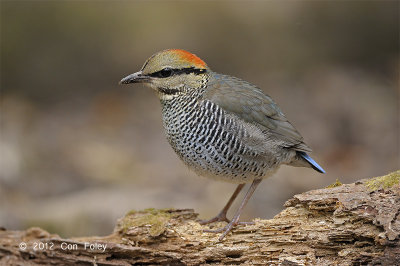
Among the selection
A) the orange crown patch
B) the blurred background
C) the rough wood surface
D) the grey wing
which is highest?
the blurred background

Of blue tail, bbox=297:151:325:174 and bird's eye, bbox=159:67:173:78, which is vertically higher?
bird's eye, bbox=159:67:173:78

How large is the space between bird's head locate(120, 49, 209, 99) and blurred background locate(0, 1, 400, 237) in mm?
3924

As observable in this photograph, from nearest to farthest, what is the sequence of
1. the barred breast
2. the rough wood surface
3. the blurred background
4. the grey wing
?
the rough wood surface, the barred breast, the grey wing, the blurred background

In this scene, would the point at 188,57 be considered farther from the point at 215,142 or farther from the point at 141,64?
the point at 141,64

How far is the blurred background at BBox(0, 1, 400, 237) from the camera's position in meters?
9.75

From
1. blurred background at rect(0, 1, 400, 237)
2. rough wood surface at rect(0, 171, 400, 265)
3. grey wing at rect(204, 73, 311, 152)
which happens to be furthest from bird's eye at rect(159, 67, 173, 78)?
blurred background at rect(0, 1, 400, 237)

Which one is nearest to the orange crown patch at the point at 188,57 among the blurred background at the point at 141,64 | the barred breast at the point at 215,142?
the barred breast at the point at 215,142

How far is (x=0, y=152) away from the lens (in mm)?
9477

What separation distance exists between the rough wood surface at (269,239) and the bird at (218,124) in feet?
1.14

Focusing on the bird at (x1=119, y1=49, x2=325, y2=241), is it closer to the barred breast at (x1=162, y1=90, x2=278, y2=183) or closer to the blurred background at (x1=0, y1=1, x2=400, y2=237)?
the barred breast at (x1=162, y1=90, x2=278, y2=183)

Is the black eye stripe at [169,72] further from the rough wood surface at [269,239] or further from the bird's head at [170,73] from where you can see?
the rough wood surface at [269,239]

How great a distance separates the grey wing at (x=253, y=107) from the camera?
5473mm

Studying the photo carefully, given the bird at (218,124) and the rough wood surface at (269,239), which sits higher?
the bird at (218,124)

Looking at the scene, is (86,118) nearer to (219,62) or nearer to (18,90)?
(18,90)
